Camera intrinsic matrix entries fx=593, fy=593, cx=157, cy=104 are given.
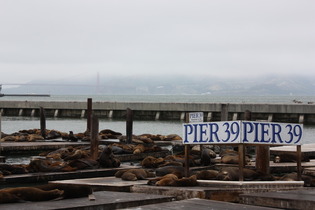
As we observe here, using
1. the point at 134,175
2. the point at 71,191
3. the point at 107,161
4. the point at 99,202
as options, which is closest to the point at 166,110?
the point at 107,161

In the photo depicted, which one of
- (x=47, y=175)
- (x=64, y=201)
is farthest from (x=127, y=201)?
(x=47, y=175)

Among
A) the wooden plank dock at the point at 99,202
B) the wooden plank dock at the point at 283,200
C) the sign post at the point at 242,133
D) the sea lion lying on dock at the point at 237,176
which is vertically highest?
the sign post at the point at 242,133

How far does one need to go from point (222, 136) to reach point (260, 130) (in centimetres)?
58

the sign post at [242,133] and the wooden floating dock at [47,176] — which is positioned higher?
the sign post at [242,133]

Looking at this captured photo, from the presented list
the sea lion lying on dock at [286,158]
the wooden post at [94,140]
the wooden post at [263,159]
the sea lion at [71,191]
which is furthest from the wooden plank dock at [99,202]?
the sea lion lying on dock at [286,158]

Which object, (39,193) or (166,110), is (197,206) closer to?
Result: (39,193)

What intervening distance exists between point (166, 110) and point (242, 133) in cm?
3731

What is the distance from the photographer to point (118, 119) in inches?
1971

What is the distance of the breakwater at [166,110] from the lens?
39.6 metres

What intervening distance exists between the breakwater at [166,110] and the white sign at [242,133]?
1075 inches

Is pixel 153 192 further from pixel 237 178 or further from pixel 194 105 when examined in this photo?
pixel 194 105

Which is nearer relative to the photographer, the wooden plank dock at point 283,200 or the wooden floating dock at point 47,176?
the wooden plank dock at point 283,200

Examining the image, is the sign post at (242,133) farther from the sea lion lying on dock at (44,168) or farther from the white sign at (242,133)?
the sea lion lying on dock at (44,168)

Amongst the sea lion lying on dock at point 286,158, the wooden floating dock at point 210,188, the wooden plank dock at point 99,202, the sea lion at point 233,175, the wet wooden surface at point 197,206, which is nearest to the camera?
the wet wooden surface at point 197,206
